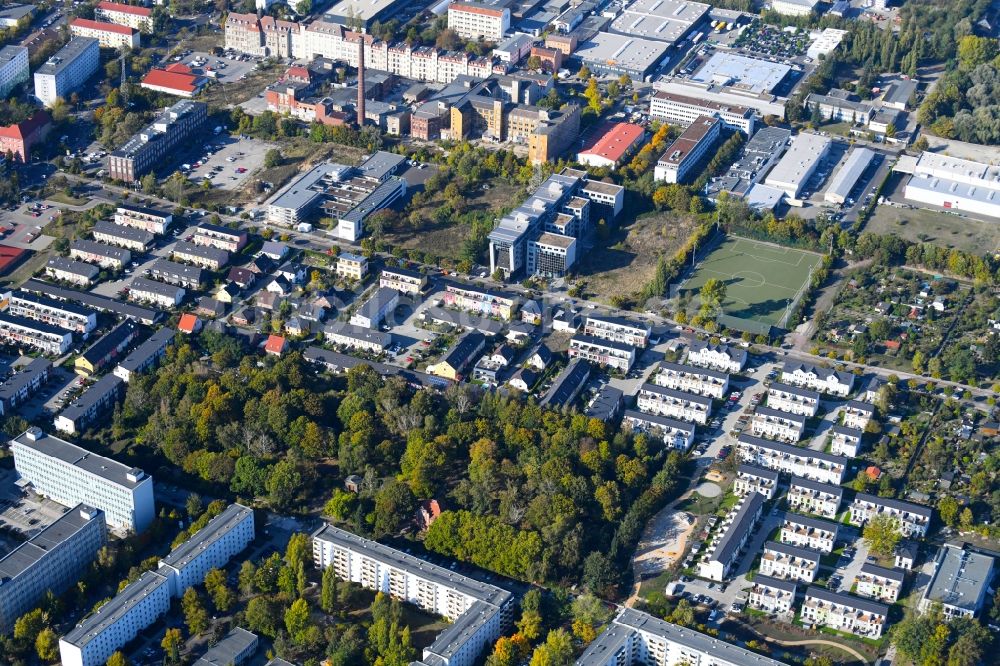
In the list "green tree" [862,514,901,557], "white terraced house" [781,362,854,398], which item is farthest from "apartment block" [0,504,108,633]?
"white terraced house" [781,362,854,398]

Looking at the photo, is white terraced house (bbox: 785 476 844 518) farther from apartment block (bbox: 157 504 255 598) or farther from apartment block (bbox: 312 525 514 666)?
apartment block (bbox: 157 504 255 598)

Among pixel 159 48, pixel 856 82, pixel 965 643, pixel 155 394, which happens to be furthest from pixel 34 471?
pixel 856 82

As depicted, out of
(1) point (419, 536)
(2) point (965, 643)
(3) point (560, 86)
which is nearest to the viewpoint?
(2) point (965, 643)

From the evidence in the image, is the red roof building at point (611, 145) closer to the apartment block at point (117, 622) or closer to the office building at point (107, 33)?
the office building at point (107, 33)

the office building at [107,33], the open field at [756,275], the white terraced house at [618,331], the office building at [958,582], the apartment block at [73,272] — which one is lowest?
the apartment block at [73,272]

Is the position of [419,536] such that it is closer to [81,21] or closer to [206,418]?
[206,418]

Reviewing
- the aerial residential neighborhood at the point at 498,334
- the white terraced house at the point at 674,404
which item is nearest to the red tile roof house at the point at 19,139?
the aerial residential neighborhood at the point at 498,334
